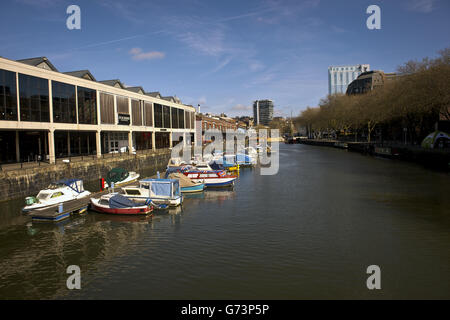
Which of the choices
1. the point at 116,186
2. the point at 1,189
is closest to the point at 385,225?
the point at 116,186

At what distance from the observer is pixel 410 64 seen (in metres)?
57.0

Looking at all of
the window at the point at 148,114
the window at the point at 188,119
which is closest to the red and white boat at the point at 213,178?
the window at the point at 148,114

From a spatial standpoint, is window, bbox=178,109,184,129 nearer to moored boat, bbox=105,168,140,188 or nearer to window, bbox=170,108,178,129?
window, bbox=170,108,178,129

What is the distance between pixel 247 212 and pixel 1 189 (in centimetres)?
2021

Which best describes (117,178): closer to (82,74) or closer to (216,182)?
(216,182)

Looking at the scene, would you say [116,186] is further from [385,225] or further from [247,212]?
[385,225]

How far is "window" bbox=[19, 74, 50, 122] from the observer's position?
32.4 m

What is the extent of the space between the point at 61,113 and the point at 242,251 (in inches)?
1277

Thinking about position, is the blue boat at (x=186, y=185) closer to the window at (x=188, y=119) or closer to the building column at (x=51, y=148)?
the building column at (x=51, y=148)

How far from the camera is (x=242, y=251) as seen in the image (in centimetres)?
1560

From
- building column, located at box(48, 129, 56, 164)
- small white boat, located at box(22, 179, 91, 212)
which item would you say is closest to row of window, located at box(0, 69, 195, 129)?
building column, located at box(48, 129, 56, 164)

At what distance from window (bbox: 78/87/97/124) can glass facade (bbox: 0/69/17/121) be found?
1097 cm

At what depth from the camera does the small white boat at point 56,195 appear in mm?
22516

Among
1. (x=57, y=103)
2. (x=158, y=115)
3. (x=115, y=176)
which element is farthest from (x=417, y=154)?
(x=57, y=103)
